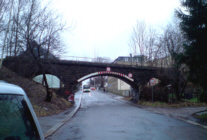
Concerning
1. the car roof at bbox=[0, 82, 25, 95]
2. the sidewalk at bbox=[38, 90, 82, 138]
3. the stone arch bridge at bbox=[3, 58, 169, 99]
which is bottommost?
the sidewalk at bbox=[38, 90, 82, 138]

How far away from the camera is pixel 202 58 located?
12.5 m

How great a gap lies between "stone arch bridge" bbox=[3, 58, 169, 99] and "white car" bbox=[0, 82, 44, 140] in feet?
61.7

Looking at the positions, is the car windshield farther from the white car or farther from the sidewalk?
the sidewalk

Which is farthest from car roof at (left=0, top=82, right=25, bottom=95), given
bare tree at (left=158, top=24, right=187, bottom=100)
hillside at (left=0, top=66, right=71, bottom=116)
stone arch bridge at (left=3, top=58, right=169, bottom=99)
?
bare tree at (left=158, top=24, right=187, bottom=100)

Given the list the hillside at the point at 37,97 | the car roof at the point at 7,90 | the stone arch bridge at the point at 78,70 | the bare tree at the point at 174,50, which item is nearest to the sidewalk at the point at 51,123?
the hillside at the point at 37,97

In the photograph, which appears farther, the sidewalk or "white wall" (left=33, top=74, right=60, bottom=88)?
"white wall" (left=33, top=74, right=60, bottom=88)

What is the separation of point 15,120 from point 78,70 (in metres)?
24.6

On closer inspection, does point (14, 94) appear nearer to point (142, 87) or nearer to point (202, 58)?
point (202, 58)

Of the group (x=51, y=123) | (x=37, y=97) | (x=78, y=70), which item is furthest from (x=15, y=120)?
(x=78, y=70)

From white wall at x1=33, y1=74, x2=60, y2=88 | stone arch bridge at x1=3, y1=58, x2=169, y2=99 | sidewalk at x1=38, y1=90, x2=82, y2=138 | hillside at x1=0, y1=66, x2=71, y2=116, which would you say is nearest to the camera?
sidewalk at x1=38, y1=90, x2=82, y2=138

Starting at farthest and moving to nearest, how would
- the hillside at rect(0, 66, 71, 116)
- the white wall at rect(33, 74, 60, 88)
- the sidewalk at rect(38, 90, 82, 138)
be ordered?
the white wall at rect(33, 74, 60, 88)
the hillside at rect(0, 66, 71, 116)
the sidewalk at rect(38, 90, 82, 138)

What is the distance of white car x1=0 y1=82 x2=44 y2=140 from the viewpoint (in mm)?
1979

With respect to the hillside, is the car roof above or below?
above

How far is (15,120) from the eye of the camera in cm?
218
